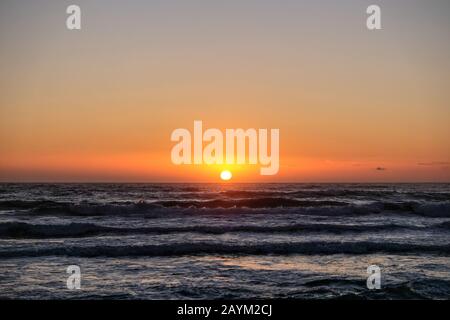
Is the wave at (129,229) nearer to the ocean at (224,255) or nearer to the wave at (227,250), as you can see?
the ocean at (224,255)

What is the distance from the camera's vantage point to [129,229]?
2044 centimetres

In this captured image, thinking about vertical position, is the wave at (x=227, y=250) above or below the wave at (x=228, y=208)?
above

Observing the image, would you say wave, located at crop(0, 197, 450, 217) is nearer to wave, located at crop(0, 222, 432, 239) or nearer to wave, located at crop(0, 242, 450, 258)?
wave, located at crop(0, 222, 432, 239)

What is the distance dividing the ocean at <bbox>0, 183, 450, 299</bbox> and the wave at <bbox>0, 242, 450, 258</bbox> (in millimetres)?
32

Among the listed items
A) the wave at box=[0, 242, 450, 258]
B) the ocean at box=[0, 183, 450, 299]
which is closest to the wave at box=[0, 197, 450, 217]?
the ocean at box=[0, 183, 450, 299]

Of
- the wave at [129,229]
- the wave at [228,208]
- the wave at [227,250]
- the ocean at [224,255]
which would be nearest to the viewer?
the ocean at [224,255]

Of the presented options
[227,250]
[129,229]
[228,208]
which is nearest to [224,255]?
[227,250]

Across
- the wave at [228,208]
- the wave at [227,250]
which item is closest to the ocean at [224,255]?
the wave at [227,250]

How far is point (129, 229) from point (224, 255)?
7.30 m

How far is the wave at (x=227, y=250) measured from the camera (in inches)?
577

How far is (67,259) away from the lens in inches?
541

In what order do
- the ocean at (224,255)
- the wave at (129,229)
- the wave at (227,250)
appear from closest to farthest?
the ocean at (224,255) < the wave at (227,250) < the wave at (129,229)

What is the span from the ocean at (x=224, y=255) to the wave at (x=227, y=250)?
3 centimetres
